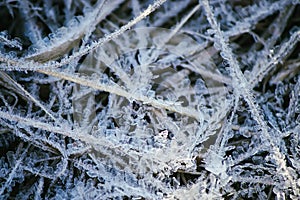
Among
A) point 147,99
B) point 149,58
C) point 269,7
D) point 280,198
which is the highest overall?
point 269,7

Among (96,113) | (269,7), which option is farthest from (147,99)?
(269,7)

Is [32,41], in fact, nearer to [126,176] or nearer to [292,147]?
[126,176]

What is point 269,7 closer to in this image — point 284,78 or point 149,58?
point 284,78

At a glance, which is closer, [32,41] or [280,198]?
[280,198]

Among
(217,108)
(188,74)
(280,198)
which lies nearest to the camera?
(280,198)

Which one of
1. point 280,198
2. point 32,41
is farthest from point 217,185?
point 32,41

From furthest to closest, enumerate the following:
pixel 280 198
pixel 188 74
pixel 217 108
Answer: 1. pixel 188 74
2. pixel 217 108
3. pixel 280 198

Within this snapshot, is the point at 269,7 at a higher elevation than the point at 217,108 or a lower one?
higher
